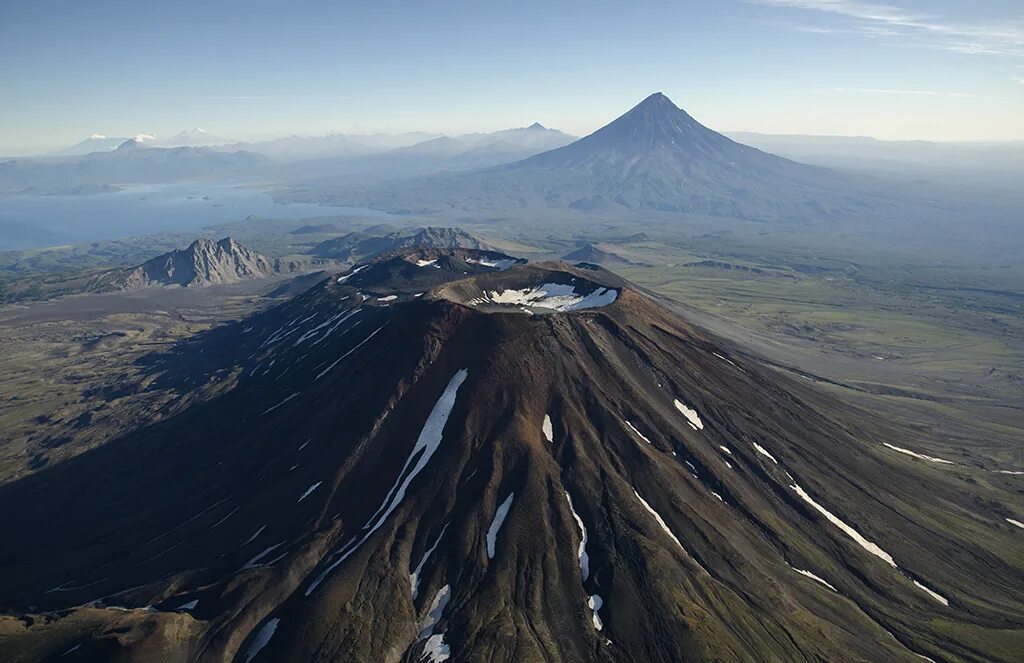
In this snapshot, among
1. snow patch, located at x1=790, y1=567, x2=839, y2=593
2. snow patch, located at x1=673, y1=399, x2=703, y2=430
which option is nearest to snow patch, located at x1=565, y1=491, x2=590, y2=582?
snow patch, located at x1=790, y1=567, x2=839, y2=593

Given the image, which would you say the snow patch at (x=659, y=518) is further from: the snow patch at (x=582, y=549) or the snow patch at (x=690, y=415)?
the snow patch at (x=690, y=415)

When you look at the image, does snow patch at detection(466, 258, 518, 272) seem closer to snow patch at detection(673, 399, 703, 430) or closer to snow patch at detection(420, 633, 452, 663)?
snow patch at detection(673, 399, 703, 430)

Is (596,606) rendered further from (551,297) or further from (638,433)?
(551,297)

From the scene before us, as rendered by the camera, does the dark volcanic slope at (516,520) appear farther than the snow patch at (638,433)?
No

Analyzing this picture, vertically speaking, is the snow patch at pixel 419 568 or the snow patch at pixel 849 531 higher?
the snow patch at pixel 419 568

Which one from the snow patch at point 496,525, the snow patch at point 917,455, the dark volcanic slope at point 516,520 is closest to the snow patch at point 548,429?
the dark volcanic slope at point 516,520

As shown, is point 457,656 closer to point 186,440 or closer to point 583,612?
point 583,612

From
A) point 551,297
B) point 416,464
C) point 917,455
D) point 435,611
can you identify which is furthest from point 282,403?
point 917,455
